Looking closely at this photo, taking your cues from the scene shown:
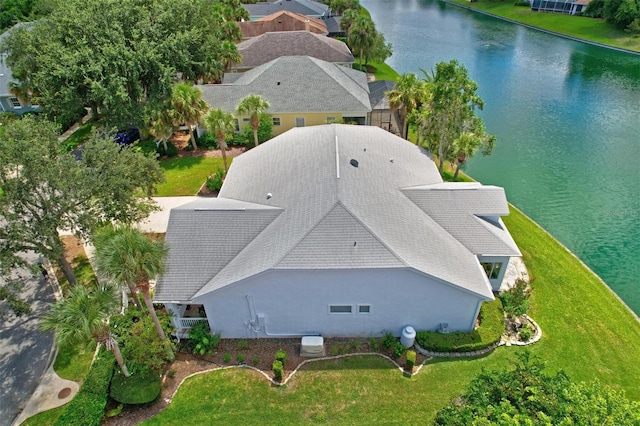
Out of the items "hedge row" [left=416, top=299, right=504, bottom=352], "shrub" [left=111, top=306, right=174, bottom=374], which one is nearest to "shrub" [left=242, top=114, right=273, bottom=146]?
"shrub" [left=111, top=306, right=174, bottom=374]

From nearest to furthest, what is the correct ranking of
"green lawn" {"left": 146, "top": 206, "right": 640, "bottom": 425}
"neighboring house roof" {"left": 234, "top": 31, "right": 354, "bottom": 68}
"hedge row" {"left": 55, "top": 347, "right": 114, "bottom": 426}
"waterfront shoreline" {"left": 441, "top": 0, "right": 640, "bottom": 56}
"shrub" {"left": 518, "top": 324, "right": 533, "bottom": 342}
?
"hedge row" {"left": 55, "top": 347, "right": 114, "bottom": 426}, "green lawn" {"left": 146, "top": 206, "right": 640, "bottom": 425}, "shrub" {"left": 518, "top": 324, "right": 533, "bottom": 342}, "neighboring house roof" {"left": 234, "top": 31, "right": 354, "bottom": 68}, "waterfront shoreline" {"left": 441, "top": 0, "right": 640, "bottom": 56}

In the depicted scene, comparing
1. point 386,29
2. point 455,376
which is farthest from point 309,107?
point 386,29

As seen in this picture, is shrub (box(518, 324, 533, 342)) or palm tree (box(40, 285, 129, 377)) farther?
shrub (box(518, 324, 533, 342))

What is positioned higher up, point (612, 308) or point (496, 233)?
point (496, 233)

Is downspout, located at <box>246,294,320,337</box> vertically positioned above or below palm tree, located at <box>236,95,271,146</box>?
below

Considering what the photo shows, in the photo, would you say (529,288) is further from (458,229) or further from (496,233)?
(458,229)

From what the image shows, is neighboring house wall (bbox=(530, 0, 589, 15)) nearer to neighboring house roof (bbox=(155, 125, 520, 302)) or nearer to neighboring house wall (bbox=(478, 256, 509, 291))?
neighboring house roof (bbox=(155, 125, 520, 302))
